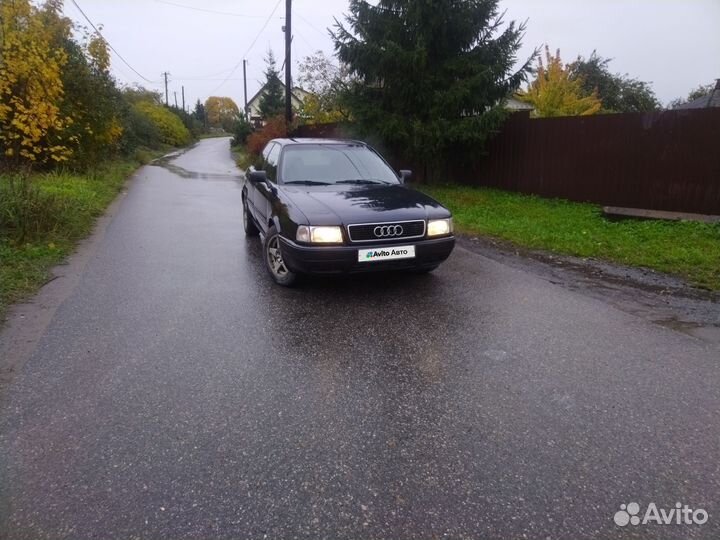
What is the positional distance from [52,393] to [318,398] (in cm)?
170

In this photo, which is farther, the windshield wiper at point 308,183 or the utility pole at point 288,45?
the utility pole at point 288,45

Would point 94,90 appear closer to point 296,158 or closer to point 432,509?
point 296,158

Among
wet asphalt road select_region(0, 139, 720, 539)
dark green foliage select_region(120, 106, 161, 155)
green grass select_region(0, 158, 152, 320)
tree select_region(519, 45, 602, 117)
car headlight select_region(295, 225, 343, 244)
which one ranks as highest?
tree select_region(519, 45, 602, 117)

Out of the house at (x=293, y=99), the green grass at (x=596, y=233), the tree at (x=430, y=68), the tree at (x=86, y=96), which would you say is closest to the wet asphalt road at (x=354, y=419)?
the green grass at (x=596, y=233)

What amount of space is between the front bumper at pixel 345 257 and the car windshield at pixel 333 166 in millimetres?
1239

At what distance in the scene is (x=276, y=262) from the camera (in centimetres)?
563

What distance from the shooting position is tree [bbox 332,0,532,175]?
485 inches

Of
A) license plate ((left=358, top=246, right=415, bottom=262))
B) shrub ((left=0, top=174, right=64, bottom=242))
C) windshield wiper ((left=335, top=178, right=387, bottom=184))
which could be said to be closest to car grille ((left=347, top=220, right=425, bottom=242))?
license plate ((left=358, top=246, right=415, bottom=262))

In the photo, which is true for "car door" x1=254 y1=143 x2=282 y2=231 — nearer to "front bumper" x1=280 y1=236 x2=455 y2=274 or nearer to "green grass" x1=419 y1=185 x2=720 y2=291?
"front bumper" x1=280 y1=236 x2=455 y2=274

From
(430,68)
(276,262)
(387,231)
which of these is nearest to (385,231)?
(387,231)

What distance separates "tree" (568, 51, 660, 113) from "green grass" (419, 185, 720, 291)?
108 feet

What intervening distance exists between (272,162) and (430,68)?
7.72 m

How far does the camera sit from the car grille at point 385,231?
4812mm

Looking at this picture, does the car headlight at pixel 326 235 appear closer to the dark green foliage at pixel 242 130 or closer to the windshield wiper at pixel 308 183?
the windshield wiper at pixel 308 183
